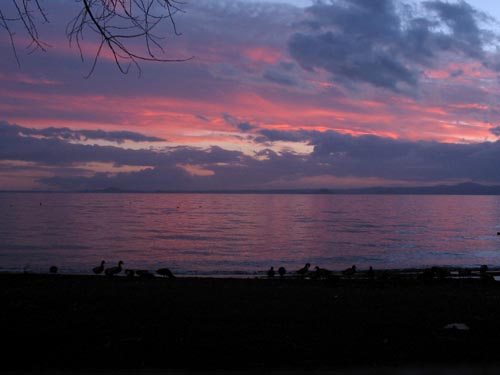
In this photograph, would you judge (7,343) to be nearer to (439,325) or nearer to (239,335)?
(239,335)

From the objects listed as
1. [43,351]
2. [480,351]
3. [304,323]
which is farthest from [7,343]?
[480,351]

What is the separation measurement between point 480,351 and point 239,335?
3861 mm

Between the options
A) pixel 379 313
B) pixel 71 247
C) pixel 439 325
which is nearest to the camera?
pixel 439 325

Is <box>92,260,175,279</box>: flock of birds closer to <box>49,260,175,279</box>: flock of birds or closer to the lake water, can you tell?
<box>49,260,175,279</box>: flock of birds

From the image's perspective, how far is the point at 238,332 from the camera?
325 inches

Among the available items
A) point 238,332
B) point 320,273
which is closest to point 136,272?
point 320,273

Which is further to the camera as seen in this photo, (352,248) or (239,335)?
(352,248)

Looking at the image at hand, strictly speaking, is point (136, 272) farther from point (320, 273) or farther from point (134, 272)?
point (320, 273)

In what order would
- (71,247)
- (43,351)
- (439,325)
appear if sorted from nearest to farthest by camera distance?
(43,351), (439,325), (71,247)

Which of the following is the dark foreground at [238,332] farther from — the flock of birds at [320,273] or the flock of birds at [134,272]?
the flock of birds at [320,273]

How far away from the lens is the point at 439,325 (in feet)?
29.9

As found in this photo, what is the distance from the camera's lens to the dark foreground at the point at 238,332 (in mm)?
6641

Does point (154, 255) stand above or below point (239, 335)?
below

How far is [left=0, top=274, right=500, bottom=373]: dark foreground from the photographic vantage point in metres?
6.64
